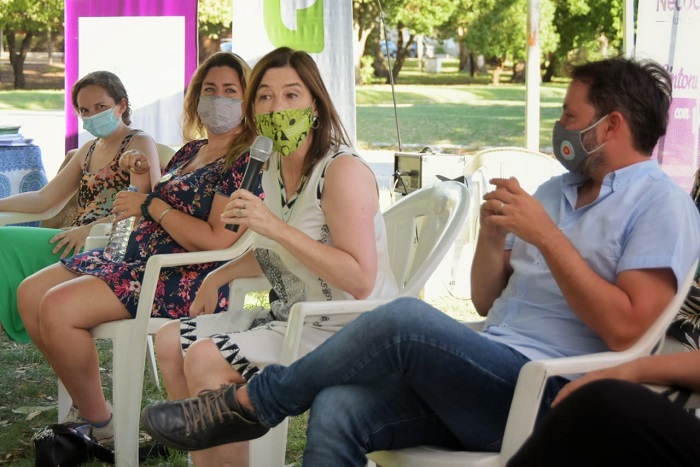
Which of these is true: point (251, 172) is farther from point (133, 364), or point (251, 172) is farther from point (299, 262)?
point (133, 364)

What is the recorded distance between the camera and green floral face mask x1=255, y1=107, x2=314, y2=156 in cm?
285

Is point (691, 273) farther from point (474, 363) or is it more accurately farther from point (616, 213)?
point (474, 363)

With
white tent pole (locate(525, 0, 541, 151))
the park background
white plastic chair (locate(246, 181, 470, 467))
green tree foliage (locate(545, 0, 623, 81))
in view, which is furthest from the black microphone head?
green tree foliage (locate(545, 0, 623, 81))

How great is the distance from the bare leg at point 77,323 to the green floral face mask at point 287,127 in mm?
999

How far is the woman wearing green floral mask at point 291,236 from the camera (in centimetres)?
262

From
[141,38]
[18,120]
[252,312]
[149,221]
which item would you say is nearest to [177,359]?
[252,312]

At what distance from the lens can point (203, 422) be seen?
2291 millimetres

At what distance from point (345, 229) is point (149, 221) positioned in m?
1.28

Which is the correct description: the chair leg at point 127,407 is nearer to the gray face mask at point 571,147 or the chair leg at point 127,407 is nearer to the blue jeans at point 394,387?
the blue jeans at point 394,387

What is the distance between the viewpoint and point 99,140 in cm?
449

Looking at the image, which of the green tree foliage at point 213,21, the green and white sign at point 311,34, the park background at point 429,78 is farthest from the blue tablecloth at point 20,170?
the green tree foliage at point 213,21

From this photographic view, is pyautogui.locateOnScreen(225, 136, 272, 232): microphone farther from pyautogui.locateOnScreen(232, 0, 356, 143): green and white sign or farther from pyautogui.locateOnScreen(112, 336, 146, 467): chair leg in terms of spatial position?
pyautogui.locateOnScreen(232, 0, 356, 143): green and white sign

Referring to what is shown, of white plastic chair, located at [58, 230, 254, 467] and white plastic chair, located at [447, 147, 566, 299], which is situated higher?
white plastic chair, located at [447, 147, 566, 299]

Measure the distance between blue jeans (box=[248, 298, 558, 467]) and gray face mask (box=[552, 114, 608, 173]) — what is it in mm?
525
